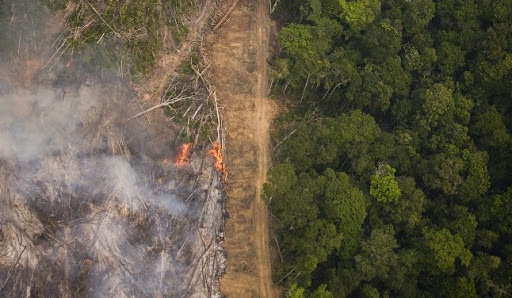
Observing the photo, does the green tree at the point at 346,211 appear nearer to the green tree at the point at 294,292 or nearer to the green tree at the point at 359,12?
the green tree at the point at 294,292

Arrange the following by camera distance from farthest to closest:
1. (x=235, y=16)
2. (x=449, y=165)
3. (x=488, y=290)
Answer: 1. (x=235, y=16)
2. (x=449, y=165)
3. (x=488, y=290)

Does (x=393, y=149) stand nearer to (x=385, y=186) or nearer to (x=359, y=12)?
(x=385, y=186)

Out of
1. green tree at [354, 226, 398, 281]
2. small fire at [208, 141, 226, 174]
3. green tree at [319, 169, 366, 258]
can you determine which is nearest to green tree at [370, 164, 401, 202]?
green tree at [319, 169, 366, 258]

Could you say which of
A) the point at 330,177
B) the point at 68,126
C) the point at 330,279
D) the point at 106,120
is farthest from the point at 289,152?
the point at 68,126

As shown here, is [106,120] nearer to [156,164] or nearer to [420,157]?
[156,164]

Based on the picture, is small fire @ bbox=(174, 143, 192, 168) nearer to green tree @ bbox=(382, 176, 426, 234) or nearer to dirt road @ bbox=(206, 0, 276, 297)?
dirt road @ bbox=(206, 0, 276, 297)

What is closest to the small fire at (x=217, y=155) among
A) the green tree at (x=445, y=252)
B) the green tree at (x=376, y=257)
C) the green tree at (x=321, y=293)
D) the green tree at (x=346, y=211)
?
the green tree at (x=346, y=211)
